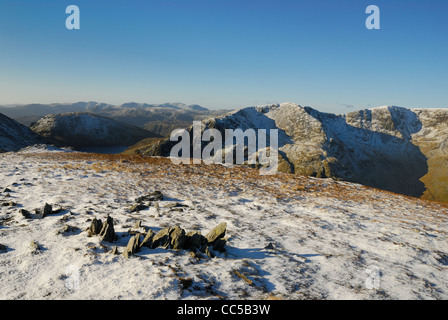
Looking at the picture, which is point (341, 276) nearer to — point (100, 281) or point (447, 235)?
point (100, 281)

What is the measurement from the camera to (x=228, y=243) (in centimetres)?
964

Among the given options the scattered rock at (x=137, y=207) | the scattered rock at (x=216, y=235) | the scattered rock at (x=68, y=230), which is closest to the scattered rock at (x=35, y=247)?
the scattered rock at (x=68, y=230)

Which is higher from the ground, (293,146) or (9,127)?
(9,127)

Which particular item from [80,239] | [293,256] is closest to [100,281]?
[80,239]

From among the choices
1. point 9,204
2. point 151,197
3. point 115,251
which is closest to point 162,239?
point 115,251

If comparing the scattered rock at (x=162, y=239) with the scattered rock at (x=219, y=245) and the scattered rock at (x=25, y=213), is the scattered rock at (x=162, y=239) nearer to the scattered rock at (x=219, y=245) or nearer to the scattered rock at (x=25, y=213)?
the scattered rock at (x=219, y=245)

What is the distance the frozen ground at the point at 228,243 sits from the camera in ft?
21.1

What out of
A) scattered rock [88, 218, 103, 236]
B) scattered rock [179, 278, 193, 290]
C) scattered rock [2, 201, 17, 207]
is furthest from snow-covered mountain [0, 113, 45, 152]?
scattered rock [179, 278, 193, 290]

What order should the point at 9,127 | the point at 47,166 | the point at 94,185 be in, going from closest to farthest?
1. the point at 94,185
2. the point at 47,166
3. the point at 9,127

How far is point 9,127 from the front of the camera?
131500 mm

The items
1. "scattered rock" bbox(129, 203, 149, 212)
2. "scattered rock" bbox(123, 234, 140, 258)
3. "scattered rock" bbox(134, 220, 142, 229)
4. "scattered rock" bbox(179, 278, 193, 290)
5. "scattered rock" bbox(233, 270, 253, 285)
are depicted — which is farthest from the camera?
Result: "scattered rock" bbox(129, 203, 149, 212)

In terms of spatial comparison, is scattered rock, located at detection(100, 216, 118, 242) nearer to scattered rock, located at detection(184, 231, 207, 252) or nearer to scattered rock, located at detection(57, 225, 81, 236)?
scattered rock, located at detection(57, 225, 81, 236)

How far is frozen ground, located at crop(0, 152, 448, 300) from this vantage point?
21.1ft
